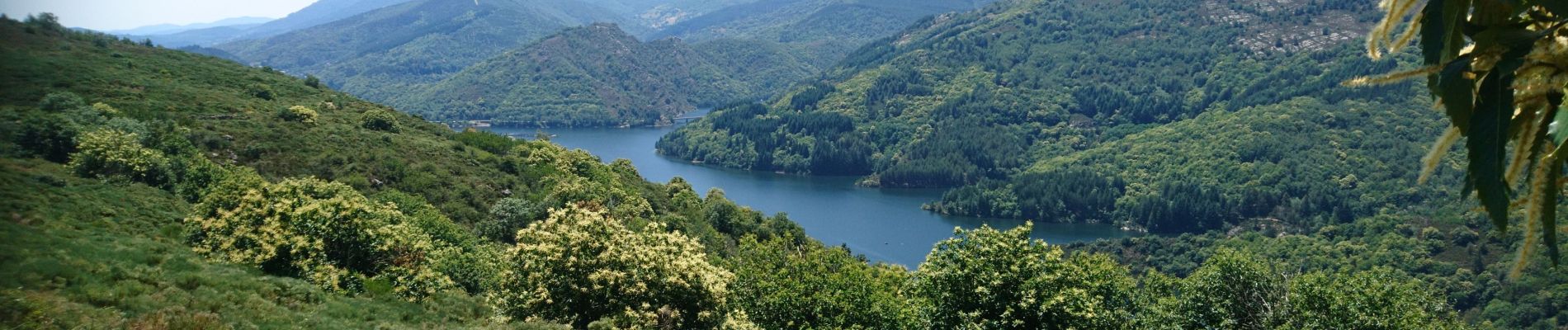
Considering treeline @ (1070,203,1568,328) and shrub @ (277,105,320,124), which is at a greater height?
shrub @ (277,105,320,124)

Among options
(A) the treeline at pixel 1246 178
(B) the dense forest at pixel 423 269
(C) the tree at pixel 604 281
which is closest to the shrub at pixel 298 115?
(B) the dense forest at pixel 423 269

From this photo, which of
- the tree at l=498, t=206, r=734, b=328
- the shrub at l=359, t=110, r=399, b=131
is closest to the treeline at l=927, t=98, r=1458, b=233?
the shrub at l=359, t=110, r=399, b=131

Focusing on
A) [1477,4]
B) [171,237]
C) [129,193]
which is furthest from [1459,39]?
[129,193]

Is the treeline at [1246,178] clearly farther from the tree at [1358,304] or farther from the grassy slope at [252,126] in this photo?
the tree at [1358,304]

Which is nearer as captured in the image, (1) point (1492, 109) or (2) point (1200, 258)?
(1) point (1492, 109)

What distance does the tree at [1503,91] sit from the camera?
362 cm

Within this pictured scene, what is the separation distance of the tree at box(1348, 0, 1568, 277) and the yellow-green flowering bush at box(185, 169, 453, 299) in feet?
101

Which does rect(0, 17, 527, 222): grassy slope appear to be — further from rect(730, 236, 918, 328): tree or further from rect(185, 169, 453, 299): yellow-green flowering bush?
rect(730, 236, 918, 328): tree

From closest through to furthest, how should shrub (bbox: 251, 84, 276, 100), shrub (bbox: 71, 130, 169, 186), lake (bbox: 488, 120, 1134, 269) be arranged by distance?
shrub (bbox: 71, 130, 169, 186)
shrub (bbox: 251, 84, 276, 100)
lake (bbox: 488, 120, 1134, 269)

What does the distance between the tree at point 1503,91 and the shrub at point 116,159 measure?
48461mm

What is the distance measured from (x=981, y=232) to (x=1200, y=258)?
94.9 metres

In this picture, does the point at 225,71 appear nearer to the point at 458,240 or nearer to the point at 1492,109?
the point at 458,240

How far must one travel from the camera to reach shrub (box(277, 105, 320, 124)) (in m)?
64.9

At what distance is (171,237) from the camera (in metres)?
32.0
